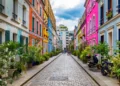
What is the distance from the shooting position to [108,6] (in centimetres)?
1786

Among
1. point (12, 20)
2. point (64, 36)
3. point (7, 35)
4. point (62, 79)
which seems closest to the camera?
point (62, 79)

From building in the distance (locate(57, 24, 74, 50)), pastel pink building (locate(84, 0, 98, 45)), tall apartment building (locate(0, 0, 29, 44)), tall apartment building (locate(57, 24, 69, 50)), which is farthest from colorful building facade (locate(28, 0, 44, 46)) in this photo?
tall apartment building (locate(57, 24, 69, 50))

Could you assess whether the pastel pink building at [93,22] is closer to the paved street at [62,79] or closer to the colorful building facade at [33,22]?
the colorful building facade at [33,22]

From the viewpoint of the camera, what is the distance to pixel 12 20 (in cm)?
1548

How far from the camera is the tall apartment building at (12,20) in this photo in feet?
44.3

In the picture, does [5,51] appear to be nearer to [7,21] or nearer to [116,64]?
[116,64]

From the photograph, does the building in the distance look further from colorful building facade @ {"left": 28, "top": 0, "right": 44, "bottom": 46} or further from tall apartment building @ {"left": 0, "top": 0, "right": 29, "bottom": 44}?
tall apartment building @ {"left": 0, "top": 0, "right": 29, "bottom": 44}

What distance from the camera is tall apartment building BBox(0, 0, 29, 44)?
13500 millimetres

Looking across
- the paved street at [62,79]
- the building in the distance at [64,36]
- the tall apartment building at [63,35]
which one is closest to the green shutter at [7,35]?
the paved street at [62,79]

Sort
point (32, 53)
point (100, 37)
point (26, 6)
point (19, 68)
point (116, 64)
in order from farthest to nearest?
1. point (100, 37)
2. point (26, 6)
3. point (32, 53)
4. point (19, 68)
5. point (116, 64)

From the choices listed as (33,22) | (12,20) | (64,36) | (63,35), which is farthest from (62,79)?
(63,35)

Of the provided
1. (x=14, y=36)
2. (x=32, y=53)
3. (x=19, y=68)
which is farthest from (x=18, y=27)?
(x=19, y=68)

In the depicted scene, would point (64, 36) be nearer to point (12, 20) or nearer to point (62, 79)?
point (12, 20)

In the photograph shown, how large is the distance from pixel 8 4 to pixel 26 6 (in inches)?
230
